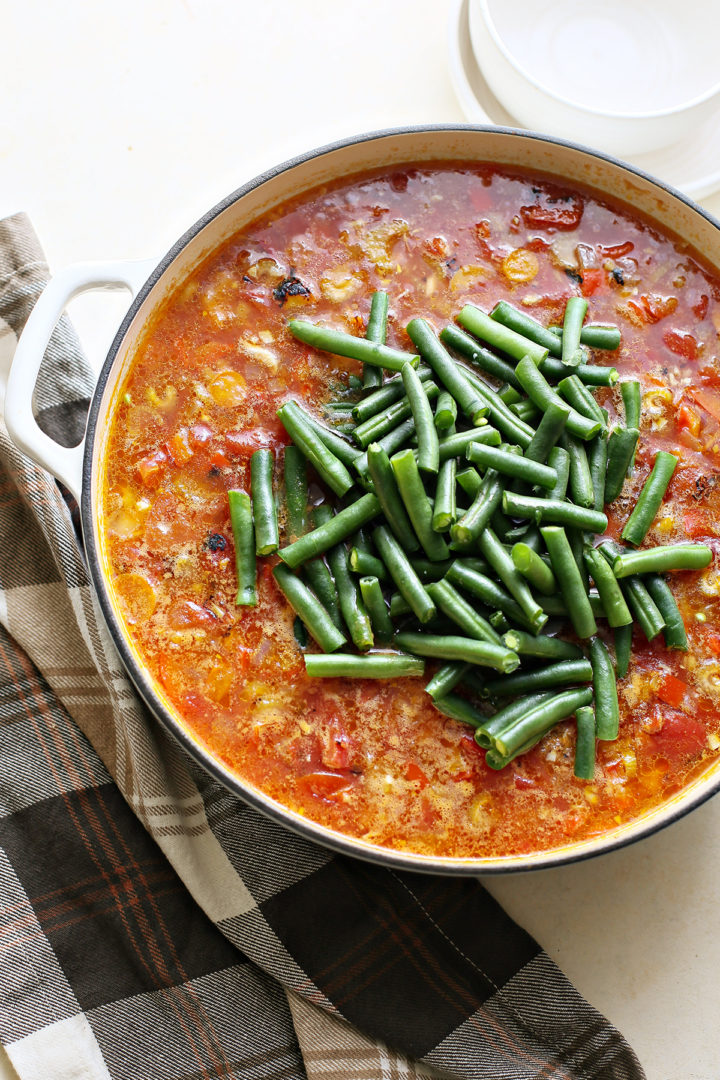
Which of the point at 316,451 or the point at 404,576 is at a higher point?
the point at 316,451

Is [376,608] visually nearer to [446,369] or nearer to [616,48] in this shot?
[446,369]

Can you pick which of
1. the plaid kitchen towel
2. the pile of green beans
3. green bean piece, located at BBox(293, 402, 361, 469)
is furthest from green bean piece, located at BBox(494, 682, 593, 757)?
green bean piece, located at BBox(293, 402, 361, 469)

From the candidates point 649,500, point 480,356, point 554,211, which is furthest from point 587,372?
point 554,211

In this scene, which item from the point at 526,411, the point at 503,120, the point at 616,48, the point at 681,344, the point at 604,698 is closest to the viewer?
the point at 604,698

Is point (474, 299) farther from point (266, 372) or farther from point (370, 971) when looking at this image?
point (370, 971)

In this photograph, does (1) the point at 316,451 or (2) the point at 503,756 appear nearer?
(2) the point at 503,756

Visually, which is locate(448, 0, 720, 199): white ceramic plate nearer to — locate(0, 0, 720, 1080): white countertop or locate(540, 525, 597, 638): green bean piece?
locate(0, 0, 720, 1080): white countertop
